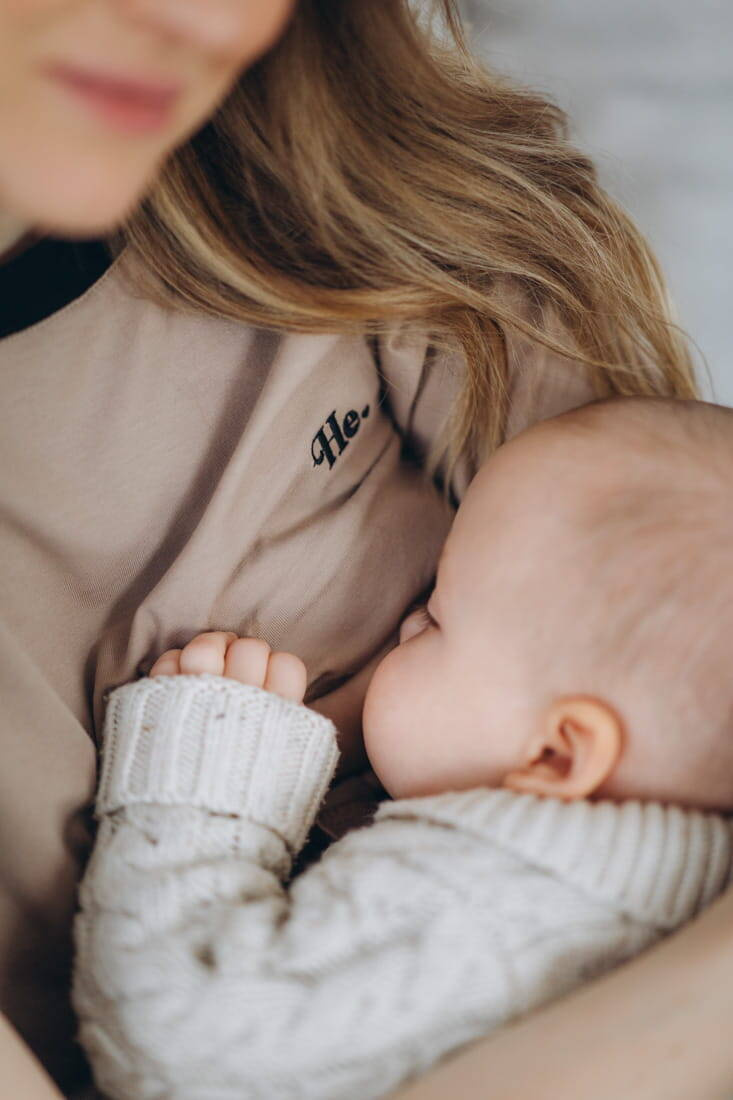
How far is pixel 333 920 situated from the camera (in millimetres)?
565

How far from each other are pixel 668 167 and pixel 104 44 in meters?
0.83

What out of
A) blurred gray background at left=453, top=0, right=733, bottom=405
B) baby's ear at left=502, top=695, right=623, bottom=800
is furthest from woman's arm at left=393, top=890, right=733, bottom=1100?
blurred gray background at left=453, top=0, right=733, bottom=405

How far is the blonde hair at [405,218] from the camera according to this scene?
2.48 ft

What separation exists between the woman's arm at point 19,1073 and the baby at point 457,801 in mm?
78

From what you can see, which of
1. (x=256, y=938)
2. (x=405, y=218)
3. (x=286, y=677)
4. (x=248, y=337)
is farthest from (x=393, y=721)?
(x=405, y=218)

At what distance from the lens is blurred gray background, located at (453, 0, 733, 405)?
3.53ft

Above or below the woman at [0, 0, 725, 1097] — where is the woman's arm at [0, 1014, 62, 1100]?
below

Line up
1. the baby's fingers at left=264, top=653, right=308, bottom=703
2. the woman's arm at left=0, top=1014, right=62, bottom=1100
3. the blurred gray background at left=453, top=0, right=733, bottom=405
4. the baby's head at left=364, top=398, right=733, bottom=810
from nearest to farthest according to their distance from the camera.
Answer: the woman's arm at left=0, top=1014, right=62, bottom=1100, the baby's head at left=364, top=398, right=733, bottom=810, the baby's fingers at left=264, top=653, right=308, bottom=703, the blurred gray background at left=453, top=0, right=733, bottom=405

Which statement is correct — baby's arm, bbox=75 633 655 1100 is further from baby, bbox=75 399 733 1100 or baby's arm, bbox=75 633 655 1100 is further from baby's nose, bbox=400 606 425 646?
baby's nose, bbox=400 606 425 646

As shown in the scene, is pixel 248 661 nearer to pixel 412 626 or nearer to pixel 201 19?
pixel 412 626

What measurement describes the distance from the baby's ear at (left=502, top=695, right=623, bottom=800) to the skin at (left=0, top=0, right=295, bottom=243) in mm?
420

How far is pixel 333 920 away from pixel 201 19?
51cm

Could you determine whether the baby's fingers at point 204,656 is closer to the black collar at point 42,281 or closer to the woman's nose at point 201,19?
the black collar at point 42,281

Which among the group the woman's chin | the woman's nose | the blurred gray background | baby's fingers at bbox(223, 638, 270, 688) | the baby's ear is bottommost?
the baby's ear
